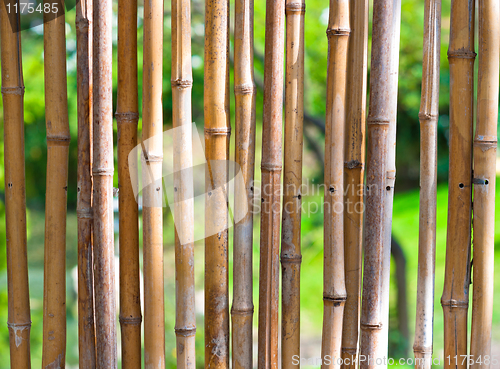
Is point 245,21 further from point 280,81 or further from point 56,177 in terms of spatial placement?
point 56,177

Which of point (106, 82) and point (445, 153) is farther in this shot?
point (445, 153)

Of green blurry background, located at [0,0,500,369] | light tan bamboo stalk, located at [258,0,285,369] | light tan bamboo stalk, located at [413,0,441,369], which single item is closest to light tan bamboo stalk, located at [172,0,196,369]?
light tan bamboo stalk, located at [258,0,285,369]

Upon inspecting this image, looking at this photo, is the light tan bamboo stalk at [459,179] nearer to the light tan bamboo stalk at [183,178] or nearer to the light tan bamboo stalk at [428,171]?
the light tan bamboo stalk at [428,171]

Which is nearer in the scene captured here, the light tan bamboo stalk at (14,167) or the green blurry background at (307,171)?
Result: the light tan bamboo stalk at (14,167)

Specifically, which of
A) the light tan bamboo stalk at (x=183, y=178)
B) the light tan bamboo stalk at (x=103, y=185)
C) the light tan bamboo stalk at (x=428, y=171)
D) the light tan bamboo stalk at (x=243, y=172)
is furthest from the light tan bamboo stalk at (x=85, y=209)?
the light tan bamboo stalk at (x=428, y=171)

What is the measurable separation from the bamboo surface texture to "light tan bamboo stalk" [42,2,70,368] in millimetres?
414

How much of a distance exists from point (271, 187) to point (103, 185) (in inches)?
11.9

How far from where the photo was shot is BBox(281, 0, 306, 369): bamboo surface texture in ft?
2.47

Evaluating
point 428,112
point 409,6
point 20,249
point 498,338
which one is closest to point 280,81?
point 428,112

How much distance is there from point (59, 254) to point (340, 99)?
1.94 ft

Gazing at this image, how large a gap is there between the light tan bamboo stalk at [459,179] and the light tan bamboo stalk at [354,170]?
0.50 feet

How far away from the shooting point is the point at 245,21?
745mm

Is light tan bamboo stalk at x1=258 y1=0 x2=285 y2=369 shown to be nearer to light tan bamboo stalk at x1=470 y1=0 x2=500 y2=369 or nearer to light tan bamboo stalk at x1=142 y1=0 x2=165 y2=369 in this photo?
light tan bamboo stalk at x1=142 y1=0 x2=165 y2=369

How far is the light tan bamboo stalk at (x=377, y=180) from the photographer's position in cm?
72
